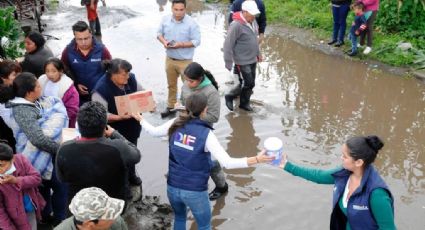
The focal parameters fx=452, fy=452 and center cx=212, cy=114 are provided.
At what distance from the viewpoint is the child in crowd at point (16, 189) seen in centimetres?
361

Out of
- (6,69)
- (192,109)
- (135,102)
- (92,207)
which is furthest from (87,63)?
(92,207)

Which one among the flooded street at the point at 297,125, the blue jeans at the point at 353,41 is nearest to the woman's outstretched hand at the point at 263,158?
the flooded street at the point at 297,125

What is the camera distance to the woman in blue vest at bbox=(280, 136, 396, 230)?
3188 millimetres

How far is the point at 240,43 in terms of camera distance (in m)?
7.30

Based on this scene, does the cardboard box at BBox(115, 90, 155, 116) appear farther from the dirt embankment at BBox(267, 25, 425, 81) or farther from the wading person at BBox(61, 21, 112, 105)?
the dirt embankment at BBox(267, 25, 425, 81)

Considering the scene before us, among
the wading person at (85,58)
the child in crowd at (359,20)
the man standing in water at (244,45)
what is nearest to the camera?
the wading person at (85,58)

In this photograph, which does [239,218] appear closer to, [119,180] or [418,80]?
[119,180]

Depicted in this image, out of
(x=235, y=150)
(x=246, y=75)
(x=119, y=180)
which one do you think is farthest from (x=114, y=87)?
(x=246, y=75)

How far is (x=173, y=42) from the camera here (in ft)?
23.2

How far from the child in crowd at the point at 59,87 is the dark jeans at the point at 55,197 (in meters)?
0.77

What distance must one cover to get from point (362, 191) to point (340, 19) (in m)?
8.09

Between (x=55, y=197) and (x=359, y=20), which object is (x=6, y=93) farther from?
(x=359, y=20)

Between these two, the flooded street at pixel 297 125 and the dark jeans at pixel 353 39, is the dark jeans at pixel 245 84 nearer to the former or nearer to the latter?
the flooded street at pixel 297 125

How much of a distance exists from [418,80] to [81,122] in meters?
7.69
